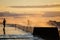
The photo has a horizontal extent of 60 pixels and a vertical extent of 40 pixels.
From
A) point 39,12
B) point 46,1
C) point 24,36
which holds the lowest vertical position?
point 24,36

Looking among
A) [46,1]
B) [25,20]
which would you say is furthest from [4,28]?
[46,1]

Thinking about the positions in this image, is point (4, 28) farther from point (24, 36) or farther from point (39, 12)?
point (39, 12)

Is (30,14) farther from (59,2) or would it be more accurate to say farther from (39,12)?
(59,2)

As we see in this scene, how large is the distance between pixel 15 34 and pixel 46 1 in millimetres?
523

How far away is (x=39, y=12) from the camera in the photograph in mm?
2045

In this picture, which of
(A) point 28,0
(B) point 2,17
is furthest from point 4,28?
(A) point 28,0

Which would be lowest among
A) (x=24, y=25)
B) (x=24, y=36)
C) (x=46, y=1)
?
(x=24, y=36)

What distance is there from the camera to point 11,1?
2074 mm

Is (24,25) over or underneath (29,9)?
underneath

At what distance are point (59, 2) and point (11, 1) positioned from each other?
1.82 feet

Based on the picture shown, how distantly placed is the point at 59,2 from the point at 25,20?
0.45 m

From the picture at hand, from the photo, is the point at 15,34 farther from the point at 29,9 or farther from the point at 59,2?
the point at 59,2

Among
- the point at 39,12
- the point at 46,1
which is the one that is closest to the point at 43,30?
the point at 39,12

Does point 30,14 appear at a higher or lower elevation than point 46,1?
lower
